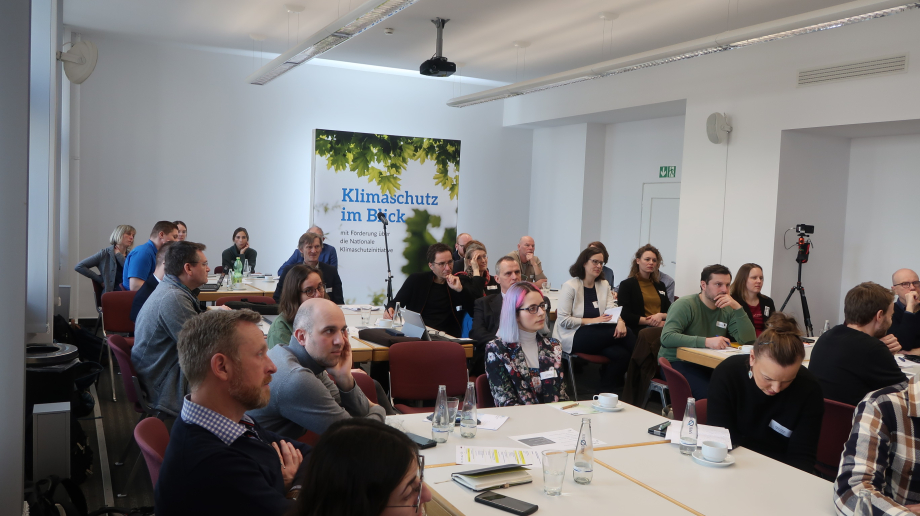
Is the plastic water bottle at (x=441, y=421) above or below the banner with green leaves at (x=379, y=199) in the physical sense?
below

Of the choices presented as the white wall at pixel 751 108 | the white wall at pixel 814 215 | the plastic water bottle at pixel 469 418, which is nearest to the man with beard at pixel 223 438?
the plastic water bottle at pixel 469 418

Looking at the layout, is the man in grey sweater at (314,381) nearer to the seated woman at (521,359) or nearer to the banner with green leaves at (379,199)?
the seated woman at (521,359)

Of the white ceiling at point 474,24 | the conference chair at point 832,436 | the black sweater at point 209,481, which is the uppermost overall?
the white ceiling at point 474,24

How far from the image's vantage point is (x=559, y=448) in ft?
8.79

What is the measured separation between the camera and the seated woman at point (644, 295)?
6410 millimetres

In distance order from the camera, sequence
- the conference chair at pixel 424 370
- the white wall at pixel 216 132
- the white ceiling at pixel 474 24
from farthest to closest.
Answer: the white wall at pixel 216 132, the white ceiling at pixel 474 24, the conference chair at pixel 424 370

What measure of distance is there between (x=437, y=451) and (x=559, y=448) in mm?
474

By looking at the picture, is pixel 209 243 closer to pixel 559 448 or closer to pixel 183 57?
pixel 183 57

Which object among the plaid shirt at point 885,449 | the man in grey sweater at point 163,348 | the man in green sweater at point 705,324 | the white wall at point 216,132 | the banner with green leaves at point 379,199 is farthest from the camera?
the banner with green leaves at point 379,199

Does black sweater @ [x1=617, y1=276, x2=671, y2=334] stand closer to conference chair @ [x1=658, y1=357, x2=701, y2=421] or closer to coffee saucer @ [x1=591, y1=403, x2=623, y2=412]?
conference chair @ [x1=658, y1=357, x2=701, y2=421]

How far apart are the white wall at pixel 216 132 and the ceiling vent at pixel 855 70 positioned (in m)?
5.65

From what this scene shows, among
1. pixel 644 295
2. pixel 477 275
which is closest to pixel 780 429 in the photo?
pixel 644 295

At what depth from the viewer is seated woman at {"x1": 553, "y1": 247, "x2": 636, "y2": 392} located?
6.00 m

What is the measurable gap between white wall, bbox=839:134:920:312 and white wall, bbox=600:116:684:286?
2272 millimetres
